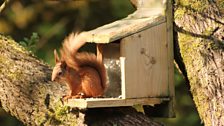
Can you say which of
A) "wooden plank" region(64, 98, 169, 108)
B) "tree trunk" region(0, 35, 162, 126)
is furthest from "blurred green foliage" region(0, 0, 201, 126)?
"wooden plank" region(64, 98, 169, 108)

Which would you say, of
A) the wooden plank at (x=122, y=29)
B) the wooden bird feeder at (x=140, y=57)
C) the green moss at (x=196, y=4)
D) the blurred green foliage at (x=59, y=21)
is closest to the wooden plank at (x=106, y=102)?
the wooden bird feeder at (x=140, y=57)

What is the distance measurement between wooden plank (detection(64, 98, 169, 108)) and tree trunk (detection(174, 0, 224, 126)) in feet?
0.68

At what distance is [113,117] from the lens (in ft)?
12.4

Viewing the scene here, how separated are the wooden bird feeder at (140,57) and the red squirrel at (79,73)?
6cm

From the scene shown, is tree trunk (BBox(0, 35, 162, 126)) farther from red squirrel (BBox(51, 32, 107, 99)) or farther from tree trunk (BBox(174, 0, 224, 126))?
tree trunk (BBox(174, 0, 224, 126))

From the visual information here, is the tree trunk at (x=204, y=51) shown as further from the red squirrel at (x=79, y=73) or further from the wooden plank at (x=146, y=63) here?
the red squirrel at (x=79, y=73)

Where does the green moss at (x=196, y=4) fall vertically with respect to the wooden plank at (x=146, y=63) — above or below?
above

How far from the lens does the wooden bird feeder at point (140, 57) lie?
3.73 m

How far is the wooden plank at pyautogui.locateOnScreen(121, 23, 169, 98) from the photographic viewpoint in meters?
3.75

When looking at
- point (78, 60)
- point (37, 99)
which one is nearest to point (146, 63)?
point (78, 60)

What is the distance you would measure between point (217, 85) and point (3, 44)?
4.10 feet

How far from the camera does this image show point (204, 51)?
371 centimetres

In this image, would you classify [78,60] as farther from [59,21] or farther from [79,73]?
[59,21]

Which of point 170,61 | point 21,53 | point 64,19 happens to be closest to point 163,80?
point 170,61
